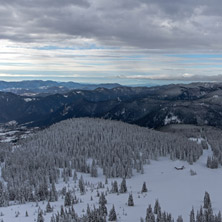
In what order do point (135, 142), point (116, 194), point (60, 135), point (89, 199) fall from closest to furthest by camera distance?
point (89, 199) < point (116, 194) < point (135, 142) < point (60, 135)

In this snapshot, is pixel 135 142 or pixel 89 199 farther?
pixel 135 142

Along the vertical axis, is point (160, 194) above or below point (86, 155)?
above

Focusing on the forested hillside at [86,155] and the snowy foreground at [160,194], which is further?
the forested hillside at [86,155]

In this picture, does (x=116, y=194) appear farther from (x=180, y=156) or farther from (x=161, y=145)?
(x=161, y=145)

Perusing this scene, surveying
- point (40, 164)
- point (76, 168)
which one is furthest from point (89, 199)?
point (40, 164)

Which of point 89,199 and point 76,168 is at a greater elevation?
point 89,199

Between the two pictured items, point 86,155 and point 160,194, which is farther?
point 86,155

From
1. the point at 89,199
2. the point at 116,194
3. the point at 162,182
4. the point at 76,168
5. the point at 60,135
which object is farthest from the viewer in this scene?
the point at 60,135

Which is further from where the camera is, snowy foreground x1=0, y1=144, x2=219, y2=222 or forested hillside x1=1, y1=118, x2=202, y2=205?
forested hillside x1=1, y1=118, x2=202, y2=205
